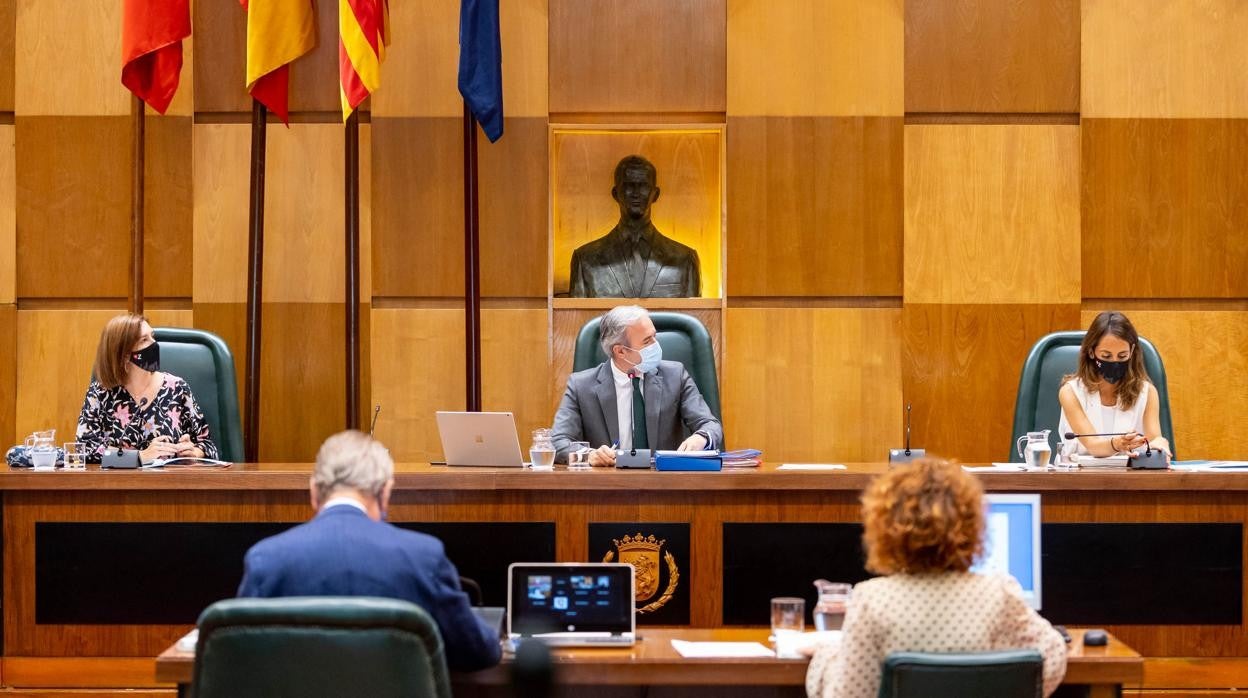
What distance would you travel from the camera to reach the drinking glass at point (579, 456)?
4480 millimetres

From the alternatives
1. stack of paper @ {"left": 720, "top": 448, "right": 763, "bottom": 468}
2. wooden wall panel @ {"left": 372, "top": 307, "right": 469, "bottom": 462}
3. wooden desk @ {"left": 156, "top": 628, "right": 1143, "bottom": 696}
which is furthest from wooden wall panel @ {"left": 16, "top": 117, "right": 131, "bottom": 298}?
wooden desk @ {"left": 156, "top": 628, "right": 1143, "bottom": 696}

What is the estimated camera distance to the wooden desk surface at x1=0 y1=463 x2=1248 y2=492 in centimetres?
409

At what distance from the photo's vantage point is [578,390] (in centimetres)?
507

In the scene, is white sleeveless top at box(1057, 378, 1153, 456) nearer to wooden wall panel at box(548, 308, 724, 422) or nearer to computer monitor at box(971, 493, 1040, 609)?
wooden wall panel at box(548, 308, 724, 422)

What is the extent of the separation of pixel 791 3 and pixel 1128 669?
4011 millimetres

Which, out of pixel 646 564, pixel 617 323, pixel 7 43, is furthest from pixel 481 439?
pixel 7 43

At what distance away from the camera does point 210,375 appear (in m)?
5.25

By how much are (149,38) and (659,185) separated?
7.44ft

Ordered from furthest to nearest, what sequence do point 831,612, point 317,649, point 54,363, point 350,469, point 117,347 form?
point 54,363 → point 117,347 → point 831,612 → point 350,469 → point 317,649

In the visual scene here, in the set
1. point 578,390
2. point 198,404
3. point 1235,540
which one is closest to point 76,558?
point 198,404

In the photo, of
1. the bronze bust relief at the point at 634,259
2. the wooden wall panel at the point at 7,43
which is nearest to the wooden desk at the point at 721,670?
the bronze bust relief at the point at 634,259

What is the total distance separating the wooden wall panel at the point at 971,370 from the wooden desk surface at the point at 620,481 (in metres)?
1.91

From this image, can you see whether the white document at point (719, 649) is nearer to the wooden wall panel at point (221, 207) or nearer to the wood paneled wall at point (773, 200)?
the wood paneled wall at point (773, 200)

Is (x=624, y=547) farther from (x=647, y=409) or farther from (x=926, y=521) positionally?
Result: (x=926, y=521)
